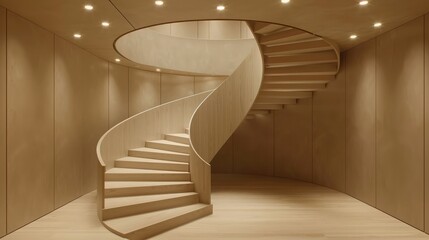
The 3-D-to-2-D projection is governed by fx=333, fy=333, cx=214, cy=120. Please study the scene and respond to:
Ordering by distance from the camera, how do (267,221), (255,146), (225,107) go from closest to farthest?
(267,221) → (225,107) → (255,146)

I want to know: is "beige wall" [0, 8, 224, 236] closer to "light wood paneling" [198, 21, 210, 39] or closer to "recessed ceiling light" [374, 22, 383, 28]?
"light wood paneling" [198, 21, 210, 39]

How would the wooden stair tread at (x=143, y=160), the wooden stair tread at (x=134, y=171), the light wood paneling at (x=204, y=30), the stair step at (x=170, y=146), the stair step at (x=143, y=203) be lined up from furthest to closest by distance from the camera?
the light wood paneling at (x=204, y=30) < the stair step at (x=170, y=146) < the wooden stair tread at (x=143, y=160) < the wooden stair tread at (x=134, y=171) < the stair step at (x=143, y=203)

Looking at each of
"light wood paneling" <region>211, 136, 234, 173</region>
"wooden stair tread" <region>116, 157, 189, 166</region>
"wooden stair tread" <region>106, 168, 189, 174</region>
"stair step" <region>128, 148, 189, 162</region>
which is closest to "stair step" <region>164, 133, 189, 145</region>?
"stair step" <region>128, 148, 189, 162</region>

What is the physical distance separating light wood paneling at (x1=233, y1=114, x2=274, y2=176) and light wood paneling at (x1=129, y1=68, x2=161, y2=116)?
2.69 metres

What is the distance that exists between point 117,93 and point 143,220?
13.7 ft

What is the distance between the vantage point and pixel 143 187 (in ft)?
18.1

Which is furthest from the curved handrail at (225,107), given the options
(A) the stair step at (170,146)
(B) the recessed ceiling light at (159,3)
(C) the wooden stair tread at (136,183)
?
(B) the recessed ceiling light at (159,3)

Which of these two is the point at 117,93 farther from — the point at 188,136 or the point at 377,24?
the point at 377,24

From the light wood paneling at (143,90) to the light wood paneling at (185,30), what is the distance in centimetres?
133

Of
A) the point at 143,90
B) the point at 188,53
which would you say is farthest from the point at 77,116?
the point at 188,53

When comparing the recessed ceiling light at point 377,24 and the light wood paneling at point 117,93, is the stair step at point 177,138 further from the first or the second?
the recessed ceiling light at point 377,24

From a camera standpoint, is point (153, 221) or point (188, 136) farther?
point (188, 136)

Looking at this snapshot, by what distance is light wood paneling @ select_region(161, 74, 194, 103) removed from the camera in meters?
9.27

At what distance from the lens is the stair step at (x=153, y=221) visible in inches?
169
